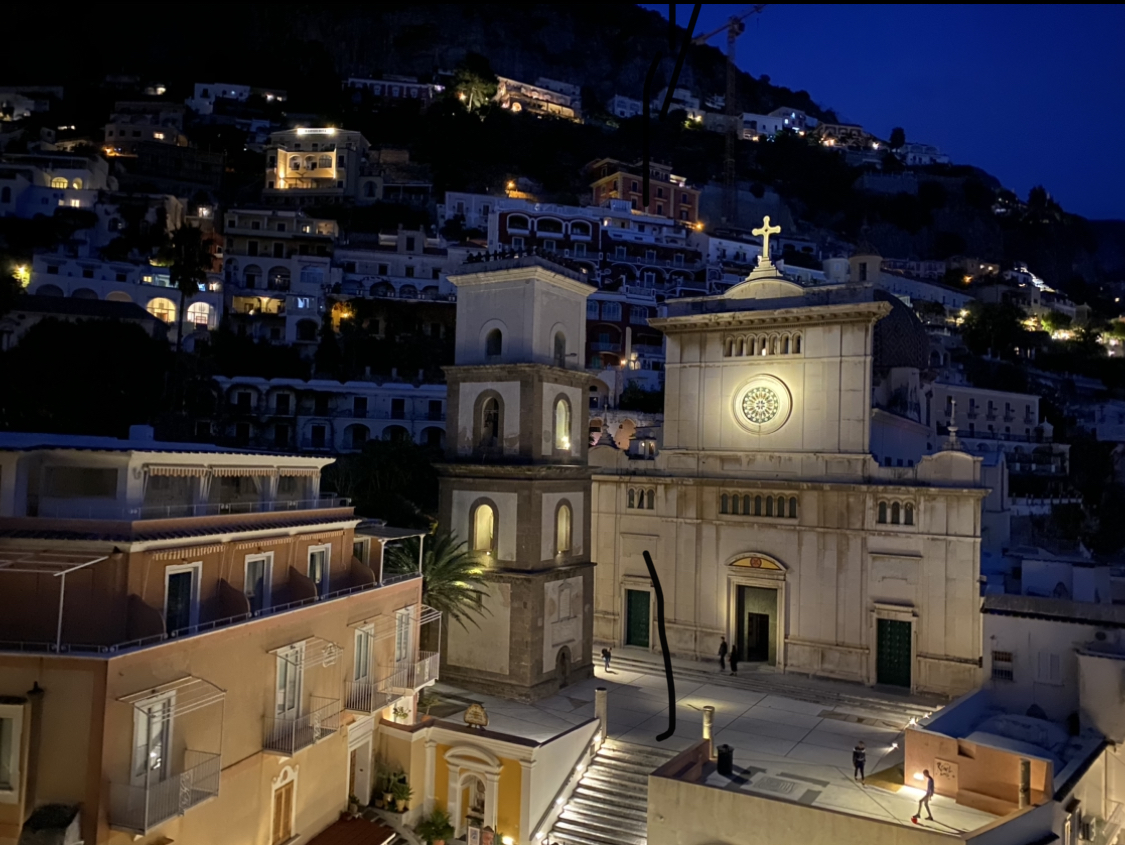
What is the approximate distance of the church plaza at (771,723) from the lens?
67.3 feet

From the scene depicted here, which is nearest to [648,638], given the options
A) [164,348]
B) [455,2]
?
[164,348]

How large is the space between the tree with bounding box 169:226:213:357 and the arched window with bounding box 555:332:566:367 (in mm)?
37251

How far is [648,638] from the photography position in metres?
34.4

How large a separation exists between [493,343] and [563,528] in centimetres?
717

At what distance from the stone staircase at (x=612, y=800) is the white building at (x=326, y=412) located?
117 ft

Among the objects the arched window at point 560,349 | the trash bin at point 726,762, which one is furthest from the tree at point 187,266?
the trash bin at point 726,762

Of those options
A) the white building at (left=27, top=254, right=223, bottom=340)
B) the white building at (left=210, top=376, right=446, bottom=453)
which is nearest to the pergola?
the white building at (left=210, top=376, right=446, bottom=453)

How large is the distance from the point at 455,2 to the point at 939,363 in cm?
10724

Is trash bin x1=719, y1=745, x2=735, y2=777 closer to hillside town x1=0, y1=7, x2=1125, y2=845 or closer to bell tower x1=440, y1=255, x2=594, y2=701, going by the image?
hillside town x1=0, y1=7, x2=1125, y2=845

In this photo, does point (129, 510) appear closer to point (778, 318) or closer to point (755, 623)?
point (755, 623)

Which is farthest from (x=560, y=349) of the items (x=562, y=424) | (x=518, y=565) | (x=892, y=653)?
(x=892, y=653)

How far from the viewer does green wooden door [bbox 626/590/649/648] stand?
3462 centimetres

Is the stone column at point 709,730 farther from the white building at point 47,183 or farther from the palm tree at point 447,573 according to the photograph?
the white building at point 47,183

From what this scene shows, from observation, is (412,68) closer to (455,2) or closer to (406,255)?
(455,2)
